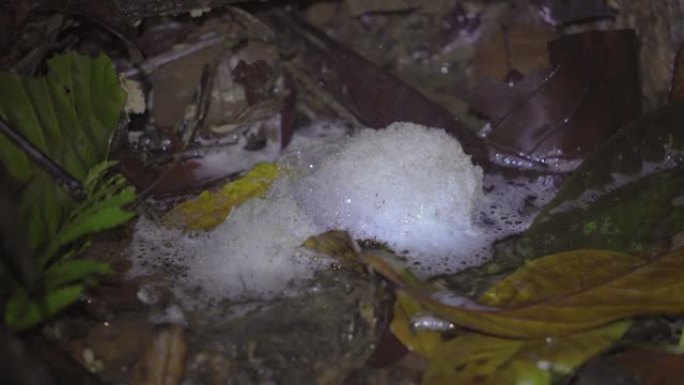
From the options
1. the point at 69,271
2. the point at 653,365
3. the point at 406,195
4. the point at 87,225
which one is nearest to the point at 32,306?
the point at 69,271

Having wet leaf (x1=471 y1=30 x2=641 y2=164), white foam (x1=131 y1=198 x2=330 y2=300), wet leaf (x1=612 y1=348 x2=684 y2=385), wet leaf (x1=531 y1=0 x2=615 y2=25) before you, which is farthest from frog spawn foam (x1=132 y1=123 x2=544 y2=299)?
wet leaf (x1=531 y1=0 x2=615 y2=25)

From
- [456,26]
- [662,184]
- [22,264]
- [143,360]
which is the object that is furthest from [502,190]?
[22,264]

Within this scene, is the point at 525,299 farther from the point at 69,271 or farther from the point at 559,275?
the point at 69,271

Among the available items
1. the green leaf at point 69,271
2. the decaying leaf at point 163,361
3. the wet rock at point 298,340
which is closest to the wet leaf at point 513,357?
the wet rock at point 298,340

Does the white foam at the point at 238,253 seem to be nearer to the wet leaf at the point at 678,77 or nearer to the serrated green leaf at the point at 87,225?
the serrated green leaf at the point at 87,225

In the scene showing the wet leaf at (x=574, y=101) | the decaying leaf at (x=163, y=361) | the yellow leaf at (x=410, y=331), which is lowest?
the decaying leaf at (x=163, y=361)

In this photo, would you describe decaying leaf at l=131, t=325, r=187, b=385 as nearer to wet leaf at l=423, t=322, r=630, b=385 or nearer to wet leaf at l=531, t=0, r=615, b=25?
wet leaf at l=423, t=322, r=630, b=385
